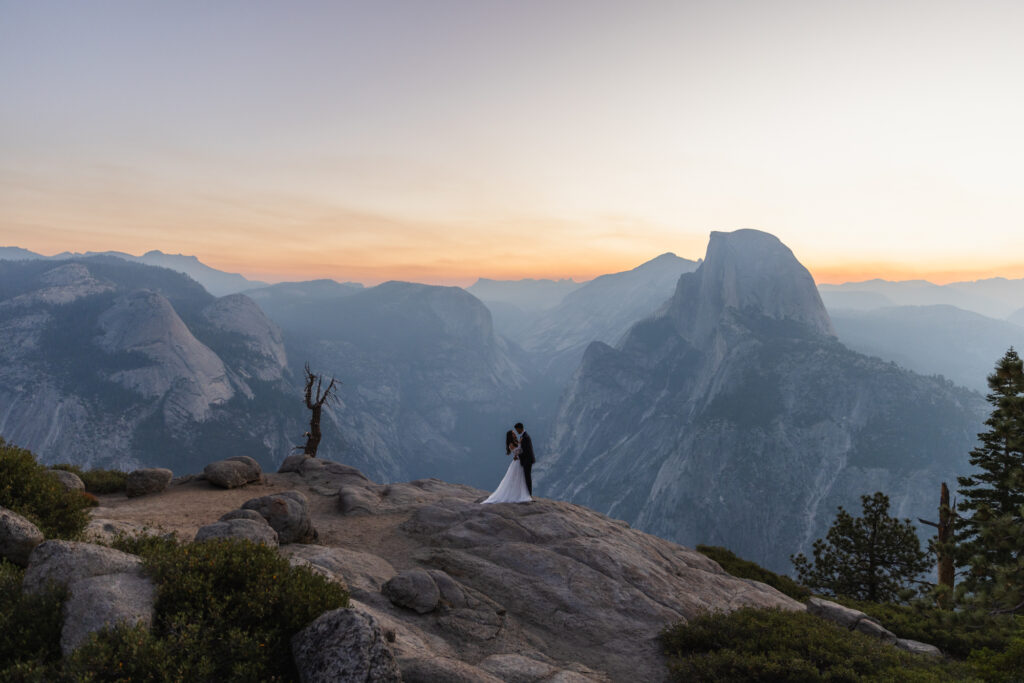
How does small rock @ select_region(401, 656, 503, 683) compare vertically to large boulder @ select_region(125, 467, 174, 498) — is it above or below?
above

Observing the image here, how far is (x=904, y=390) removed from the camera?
182000mm

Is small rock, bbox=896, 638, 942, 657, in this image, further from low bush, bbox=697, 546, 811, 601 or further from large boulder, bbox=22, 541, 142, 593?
large boulder, bbox=22, 541, 142, 593

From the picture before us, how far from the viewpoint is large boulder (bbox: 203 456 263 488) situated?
86.4ft

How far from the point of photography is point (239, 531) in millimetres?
13148

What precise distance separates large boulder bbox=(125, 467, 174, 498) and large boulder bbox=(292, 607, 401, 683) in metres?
21.7

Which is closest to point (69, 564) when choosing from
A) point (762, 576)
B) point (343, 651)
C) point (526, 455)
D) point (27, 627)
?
point (27, 627)

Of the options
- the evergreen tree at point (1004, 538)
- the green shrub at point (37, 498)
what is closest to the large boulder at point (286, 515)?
the green shrub at point (37, 498)

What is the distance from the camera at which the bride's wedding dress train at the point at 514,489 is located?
23500 mm

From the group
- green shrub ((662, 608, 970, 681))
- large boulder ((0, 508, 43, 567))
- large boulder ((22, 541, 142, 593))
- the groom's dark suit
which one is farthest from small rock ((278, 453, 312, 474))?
green shrub ((662, 608, 970, 681))

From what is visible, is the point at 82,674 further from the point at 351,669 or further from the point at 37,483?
the point at 37,483

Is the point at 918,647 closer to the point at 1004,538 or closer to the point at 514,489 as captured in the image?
the point at 1004,538

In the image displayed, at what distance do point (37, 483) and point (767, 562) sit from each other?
194588 millimetres

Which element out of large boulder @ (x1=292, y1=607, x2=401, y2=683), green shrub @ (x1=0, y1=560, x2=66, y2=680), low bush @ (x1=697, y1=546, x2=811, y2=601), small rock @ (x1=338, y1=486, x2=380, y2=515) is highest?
green shrub @ (x1=0, y1=560, x2=66, y2=680)

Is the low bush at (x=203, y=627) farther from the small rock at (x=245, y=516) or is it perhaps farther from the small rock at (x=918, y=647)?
the small rock at (x=918, y=647)
